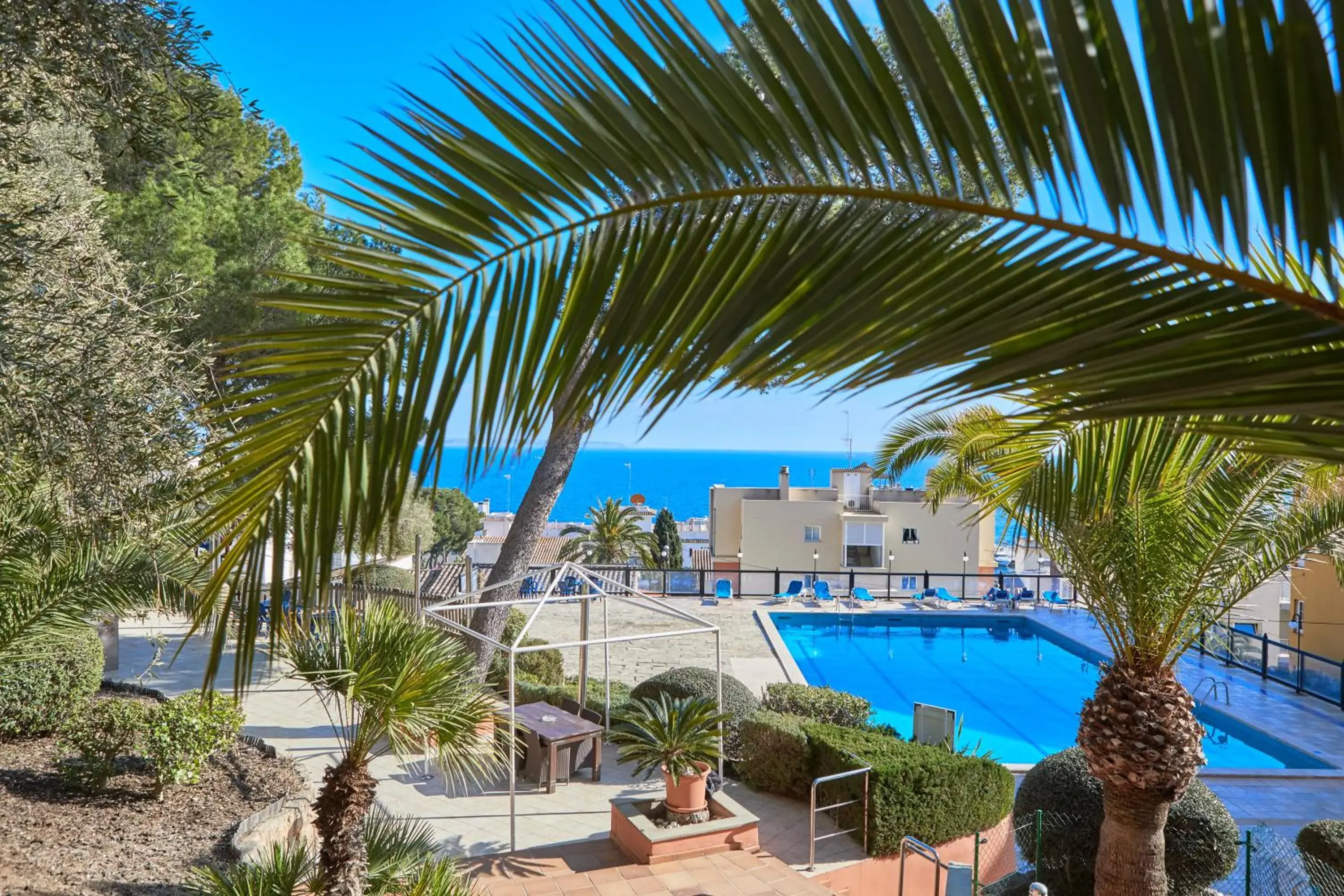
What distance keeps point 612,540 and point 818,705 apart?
20.2 meters

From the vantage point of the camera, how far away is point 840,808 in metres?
8.52

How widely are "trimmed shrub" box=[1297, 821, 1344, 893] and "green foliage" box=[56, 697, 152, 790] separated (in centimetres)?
902

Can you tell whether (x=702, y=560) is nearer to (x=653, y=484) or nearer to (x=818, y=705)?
(x=818, y=705)

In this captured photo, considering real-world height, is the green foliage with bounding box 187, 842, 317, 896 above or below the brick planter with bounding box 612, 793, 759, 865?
above

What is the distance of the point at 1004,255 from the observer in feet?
3.09

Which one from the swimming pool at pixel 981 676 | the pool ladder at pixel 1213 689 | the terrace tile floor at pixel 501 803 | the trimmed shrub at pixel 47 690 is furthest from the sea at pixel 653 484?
the trimmed shrub at pixel 47 690

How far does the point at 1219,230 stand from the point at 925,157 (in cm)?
27

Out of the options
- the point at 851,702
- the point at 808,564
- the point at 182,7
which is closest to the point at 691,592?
the point at 808,564

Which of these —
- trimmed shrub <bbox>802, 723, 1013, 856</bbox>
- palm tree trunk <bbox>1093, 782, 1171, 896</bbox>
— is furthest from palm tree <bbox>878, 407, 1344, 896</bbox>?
trimmed shrub <bbox>802, 723, 1013, 856</bbox>

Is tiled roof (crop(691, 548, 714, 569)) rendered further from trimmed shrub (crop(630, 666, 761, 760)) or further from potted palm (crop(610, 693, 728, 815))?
potted palm (crop(610, 693, 728, 815))

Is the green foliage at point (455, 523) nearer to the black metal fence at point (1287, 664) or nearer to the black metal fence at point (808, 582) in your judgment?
the black metal fence at point (808, 582)

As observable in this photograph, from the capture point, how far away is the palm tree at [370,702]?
5086mm

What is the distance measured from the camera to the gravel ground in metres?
5.84

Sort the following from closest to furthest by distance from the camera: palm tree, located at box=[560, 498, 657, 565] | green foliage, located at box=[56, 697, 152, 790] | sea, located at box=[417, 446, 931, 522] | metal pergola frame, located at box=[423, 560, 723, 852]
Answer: green foliage, located at box=[56, 697, 152, 790]
metal pergola frame, located at box=[423, 560, 723, 852]
palm tree, located at box=[560, 498, 657, 565]
sea, located at box=[417, 446, 931, 522]
